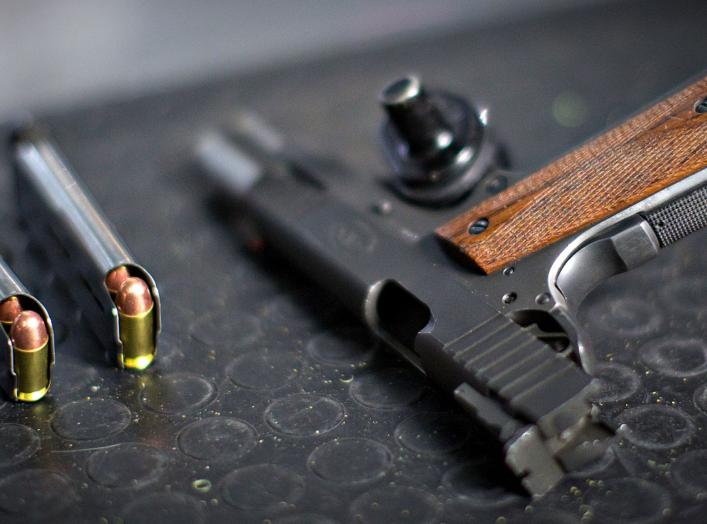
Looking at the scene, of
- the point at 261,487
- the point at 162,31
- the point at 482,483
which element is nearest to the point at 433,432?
the point at 482,483

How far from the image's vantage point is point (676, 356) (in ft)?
3.86

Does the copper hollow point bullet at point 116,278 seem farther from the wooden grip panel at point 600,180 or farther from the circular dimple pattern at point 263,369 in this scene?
the wooden grip panel at point 600,180

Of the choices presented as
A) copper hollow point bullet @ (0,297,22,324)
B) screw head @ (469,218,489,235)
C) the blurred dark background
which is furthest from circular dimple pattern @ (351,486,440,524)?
the blurred dark background

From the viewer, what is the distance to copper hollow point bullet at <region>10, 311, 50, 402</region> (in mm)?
1099

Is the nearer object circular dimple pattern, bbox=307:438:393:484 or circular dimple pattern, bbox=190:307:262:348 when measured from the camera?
circular dimple pattern, bbox=307:438:393:484

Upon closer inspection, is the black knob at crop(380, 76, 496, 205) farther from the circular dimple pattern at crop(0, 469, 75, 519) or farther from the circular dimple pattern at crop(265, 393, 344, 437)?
the circular dimple pattern at crop(0, 469, 75, 519)

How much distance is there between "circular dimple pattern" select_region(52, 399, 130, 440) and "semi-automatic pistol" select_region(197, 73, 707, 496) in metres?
0.33

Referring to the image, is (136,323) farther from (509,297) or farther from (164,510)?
(509,297)

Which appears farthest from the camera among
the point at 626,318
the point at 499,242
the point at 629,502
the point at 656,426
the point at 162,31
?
the point at 162,31

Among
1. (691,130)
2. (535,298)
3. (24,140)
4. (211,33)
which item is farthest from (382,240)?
(211,33)

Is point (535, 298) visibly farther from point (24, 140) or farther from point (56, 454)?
point (24, 140)

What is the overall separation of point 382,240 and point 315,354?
18 centimetres

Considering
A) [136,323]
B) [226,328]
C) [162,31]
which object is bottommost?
[162,31]

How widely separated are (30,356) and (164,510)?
0.87ft
